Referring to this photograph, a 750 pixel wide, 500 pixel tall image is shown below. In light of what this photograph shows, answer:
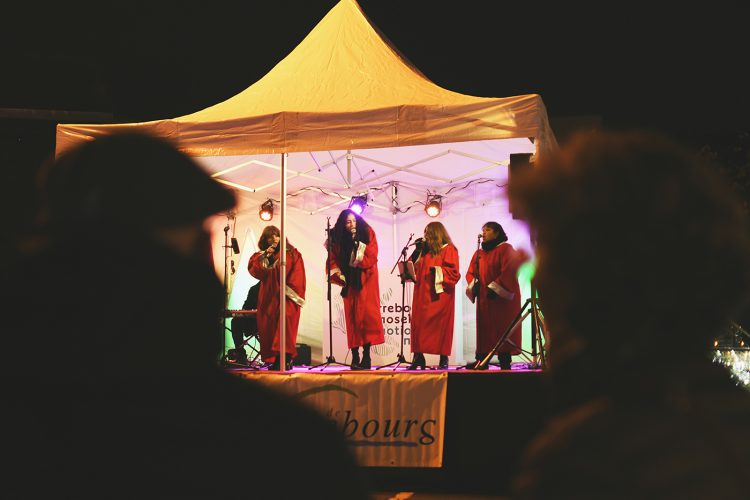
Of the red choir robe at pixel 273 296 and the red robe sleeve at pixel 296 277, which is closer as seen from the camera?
the red choir robe at pixel 273 296

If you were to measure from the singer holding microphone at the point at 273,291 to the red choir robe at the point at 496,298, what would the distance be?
7.89 feet

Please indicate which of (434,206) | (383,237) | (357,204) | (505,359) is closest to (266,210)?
(357,204)

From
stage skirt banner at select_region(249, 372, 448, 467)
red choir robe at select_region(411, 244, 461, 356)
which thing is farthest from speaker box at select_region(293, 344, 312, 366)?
stage skirt banner at select_region(249, 372, 448, 467)

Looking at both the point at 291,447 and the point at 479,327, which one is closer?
the point at 291,447

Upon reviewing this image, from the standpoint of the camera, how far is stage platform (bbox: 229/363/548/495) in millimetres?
6395

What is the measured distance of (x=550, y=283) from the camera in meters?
1.26

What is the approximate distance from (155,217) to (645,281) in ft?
2.39

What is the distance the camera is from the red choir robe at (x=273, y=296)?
10.6m

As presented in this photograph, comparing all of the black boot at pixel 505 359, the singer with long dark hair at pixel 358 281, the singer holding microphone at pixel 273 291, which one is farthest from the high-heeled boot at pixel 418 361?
the singer holding microphone at pixel 273 291

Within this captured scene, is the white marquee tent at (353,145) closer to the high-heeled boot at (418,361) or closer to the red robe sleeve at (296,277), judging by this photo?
the red robe sleeve at (296,277)

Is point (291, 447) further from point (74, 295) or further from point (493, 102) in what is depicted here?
point (493, 102)

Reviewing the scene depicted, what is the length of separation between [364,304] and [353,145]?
3841 mm

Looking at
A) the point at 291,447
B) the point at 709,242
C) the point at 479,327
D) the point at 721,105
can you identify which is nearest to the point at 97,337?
the point at 291,447

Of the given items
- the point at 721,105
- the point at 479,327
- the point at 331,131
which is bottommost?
the point at 479,327
